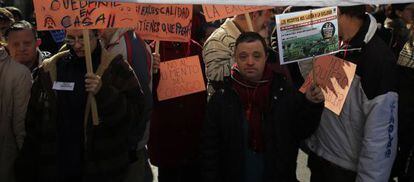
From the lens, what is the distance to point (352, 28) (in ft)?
9.19

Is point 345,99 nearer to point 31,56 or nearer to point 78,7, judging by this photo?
point 78,7

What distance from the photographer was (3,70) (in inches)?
121

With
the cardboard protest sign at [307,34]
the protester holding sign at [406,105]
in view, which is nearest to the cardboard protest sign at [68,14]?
the cardboard protest sign at [307,34]

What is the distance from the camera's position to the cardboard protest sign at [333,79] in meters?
2.66

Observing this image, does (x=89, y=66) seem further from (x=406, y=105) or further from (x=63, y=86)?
(x=406, y=105)

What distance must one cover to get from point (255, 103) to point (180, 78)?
79 cm

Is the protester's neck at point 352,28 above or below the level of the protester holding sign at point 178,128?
above

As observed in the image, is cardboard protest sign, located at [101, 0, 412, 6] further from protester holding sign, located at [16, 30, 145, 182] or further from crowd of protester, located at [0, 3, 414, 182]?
protester holding sign, located at [16, 30, 145, 182]

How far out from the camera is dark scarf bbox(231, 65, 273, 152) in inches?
111

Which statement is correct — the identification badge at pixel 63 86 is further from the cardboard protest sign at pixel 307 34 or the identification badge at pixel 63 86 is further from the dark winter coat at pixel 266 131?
the cardboard protest sign at pixel 307 34

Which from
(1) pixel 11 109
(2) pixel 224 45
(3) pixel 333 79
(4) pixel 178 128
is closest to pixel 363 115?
(3) pixel 333 79

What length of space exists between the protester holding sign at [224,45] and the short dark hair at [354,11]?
2.44 ft

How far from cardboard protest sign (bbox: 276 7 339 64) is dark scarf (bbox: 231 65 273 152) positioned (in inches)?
10.0

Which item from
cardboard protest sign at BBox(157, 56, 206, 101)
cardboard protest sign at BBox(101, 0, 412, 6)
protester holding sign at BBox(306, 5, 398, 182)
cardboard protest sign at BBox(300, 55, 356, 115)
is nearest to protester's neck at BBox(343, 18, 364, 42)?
protester holding sign at BBox(306, 5, 398, 182)
